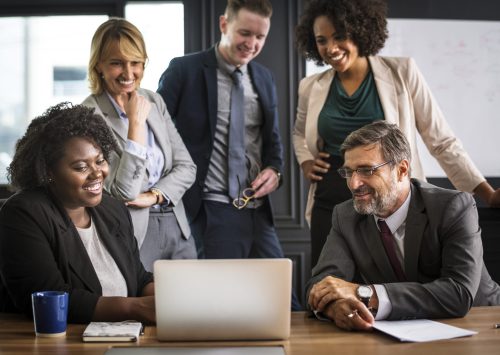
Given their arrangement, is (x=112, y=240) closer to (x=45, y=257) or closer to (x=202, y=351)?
(x=45, y=257)

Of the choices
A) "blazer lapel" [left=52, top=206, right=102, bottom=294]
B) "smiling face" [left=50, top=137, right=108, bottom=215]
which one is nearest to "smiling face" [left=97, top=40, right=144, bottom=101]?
"smiling face" [left=50, top=137, right=108, bottom=215]

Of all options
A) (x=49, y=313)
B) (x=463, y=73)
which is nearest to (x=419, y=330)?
(x=49, y=313)

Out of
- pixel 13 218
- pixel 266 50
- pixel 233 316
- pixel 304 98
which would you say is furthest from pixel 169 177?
pixel 266 50

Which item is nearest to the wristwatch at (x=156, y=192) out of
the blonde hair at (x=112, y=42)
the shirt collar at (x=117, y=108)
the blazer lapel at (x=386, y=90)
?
the shirt collar at (x=117, y=108)

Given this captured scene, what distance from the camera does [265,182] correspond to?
358 cm

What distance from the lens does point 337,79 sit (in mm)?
3361

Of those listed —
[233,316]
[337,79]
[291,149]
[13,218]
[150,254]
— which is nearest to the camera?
[233,316]

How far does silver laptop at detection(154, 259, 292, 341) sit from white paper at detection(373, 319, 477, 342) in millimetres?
313

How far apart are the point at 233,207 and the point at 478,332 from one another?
177 centimetres

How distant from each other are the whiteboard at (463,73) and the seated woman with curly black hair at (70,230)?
2695mm

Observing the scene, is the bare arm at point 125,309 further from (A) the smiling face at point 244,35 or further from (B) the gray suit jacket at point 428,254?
(A) the smiling face at point 244,35

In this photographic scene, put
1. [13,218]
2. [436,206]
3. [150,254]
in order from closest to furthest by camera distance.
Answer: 1. [13,218]
2. [436,206]
3. [150,254]

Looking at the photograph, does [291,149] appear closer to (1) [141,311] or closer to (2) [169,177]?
(2) [169,177]

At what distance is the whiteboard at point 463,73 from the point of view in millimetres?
4695
